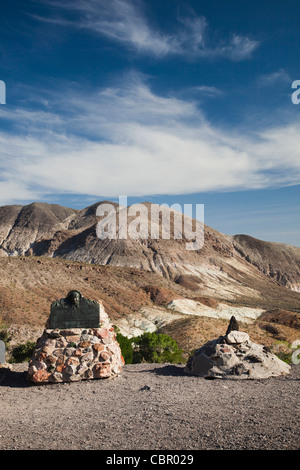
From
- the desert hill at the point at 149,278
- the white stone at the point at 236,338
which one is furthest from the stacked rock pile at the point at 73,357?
the desert hill at the point at 149,278

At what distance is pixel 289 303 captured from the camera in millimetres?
78188

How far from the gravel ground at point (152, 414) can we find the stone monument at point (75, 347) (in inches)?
12.0

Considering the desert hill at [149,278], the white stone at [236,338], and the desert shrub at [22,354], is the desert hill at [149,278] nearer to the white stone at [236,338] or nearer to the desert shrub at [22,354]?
the desert shrub at [22,354]

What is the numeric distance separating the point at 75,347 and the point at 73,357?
27 cm

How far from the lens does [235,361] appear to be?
988cm

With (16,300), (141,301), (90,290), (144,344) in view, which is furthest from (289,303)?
(144,344)

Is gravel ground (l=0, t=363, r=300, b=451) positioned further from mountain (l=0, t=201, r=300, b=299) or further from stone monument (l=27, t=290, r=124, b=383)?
mountain (l=0, t=201, r=300, b=299)

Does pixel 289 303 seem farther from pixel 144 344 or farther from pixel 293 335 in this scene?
pixel 144 344

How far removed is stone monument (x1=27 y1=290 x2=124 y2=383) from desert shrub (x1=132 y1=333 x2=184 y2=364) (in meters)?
3.90

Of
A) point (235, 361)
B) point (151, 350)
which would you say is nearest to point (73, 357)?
point (235, 361)

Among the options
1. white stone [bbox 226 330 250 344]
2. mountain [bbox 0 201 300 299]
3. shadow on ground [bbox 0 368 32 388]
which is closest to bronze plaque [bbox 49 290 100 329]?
shadow on ground [bbox 0 368 32 388]

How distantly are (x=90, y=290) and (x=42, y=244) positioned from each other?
239 feet

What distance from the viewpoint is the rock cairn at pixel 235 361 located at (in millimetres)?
9648

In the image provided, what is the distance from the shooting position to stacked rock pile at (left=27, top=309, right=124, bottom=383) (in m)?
9.55
